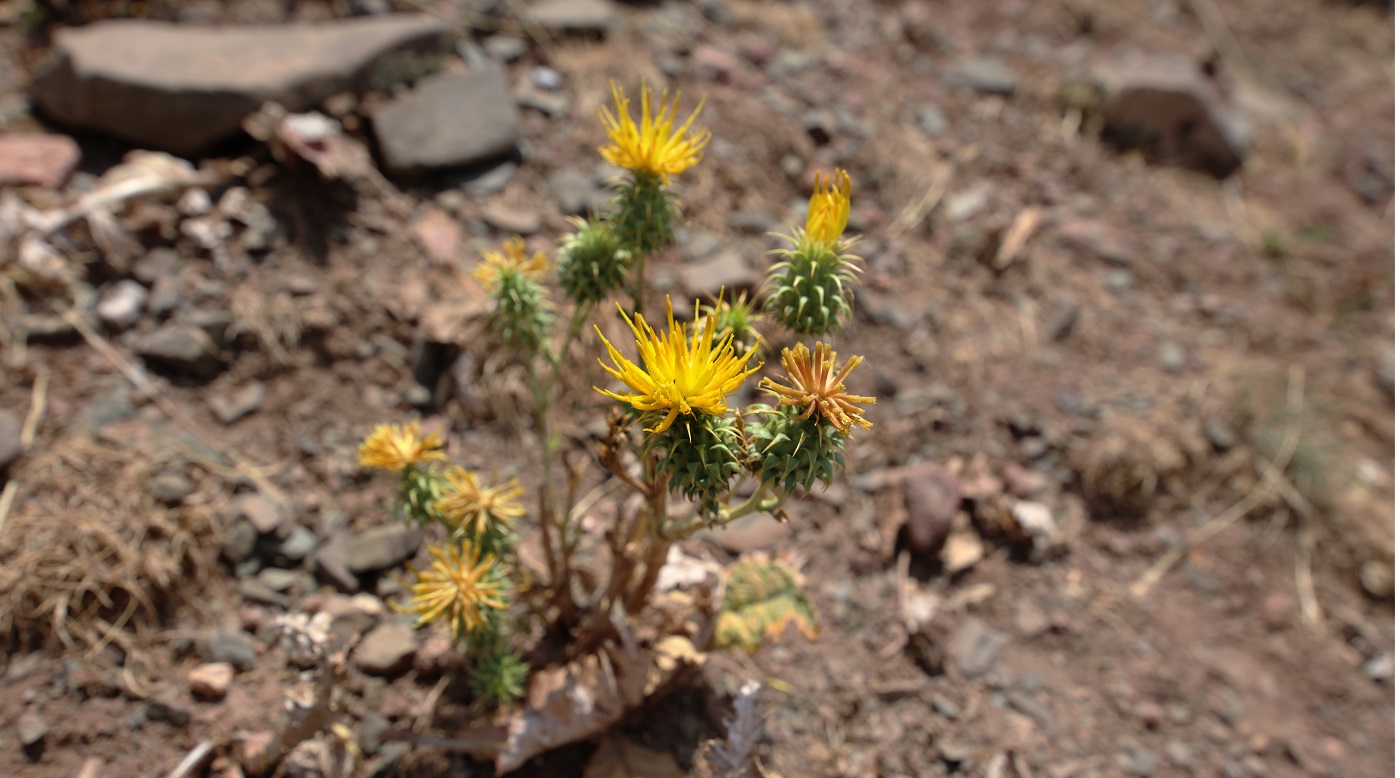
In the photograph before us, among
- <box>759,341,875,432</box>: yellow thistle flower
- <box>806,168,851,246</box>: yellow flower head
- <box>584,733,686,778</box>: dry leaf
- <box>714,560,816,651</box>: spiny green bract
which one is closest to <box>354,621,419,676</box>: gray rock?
<box>584,733,686,778</box>: dry leaf

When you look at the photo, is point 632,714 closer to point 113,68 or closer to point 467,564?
point 467,564

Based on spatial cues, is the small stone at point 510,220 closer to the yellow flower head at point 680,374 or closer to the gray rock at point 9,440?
the gray rock at point 9,440

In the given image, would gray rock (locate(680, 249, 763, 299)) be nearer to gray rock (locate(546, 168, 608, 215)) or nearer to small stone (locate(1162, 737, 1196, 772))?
gray rock (locate(546, 168, 608, 215))

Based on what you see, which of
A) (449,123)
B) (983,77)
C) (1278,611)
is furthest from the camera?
(983,77)

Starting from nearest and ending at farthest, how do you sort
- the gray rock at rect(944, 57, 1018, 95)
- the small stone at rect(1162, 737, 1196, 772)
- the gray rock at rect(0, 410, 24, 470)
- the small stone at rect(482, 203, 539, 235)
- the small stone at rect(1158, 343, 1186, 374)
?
the gray rock at rect(0, 410, 24, 470) < the small stone at rect(1162, 737, 1196, 772) < the small stone at rect(482, 203, 539, 235) < the small stone at rect(1158, 343, 1186, 374) < the gray rock at rect(944, 57, 1018, 95)

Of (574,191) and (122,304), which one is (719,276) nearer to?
(574,191)

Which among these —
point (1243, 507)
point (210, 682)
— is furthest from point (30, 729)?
point (1243, 507)
